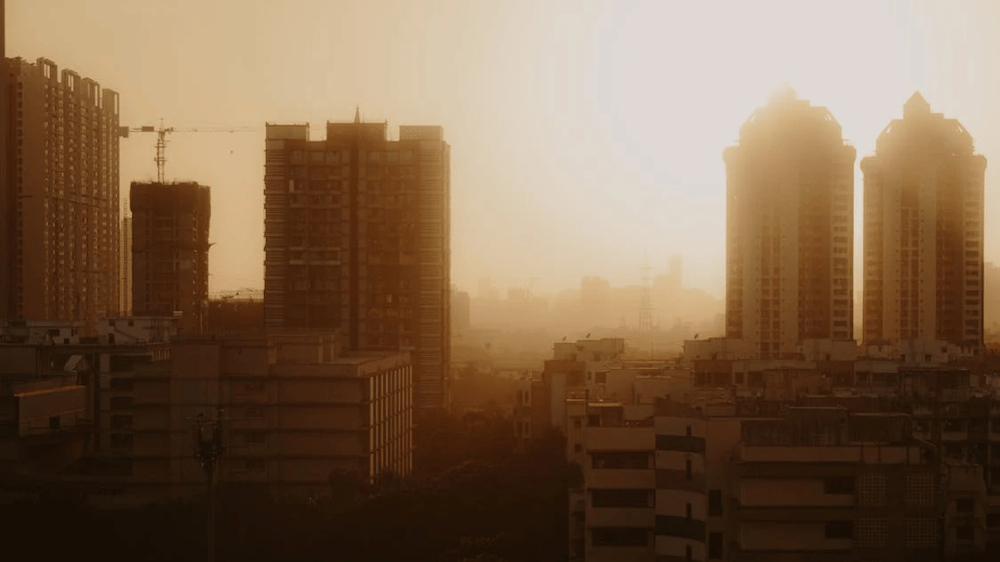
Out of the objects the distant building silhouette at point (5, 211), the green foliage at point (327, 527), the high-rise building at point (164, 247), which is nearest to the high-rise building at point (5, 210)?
the distant building silhouette at point (5, 211)

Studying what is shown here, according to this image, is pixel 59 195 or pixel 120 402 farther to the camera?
pixel 59 195

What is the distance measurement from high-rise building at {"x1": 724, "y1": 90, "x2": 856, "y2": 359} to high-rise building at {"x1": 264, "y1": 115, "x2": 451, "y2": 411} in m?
6.45

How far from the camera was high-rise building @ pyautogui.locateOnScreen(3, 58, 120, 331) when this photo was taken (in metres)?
31.3

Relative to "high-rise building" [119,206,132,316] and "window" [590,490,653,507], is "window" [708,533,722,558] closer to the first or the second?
"window" [590,490,653,507]

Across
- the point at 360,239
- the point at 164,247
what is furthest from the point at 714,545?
the point at 164,247

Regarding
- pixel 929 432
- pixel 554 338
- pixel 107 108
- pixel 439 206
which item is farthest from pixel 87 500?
pixel 554 338

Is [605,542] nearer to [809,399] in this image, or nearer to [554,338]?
[809,399]

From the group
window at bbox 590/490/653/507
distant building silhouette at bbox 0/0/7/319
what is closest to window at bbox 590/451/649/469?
window at bbox 590/490/653/507

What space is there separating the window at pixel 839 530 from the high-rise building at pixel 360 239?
580 inches

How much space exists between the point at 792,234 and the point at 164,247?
12.8 metres

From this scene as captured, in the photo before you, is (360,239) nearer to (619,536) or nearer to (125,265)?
(619,536)

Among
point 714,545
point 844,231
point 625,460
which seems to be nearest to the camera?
point 714,545

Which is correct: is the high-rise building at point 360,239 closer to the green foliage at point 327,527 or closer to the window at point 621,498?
the green foliage at point 327,527

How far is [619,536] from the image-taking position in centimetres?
1158
